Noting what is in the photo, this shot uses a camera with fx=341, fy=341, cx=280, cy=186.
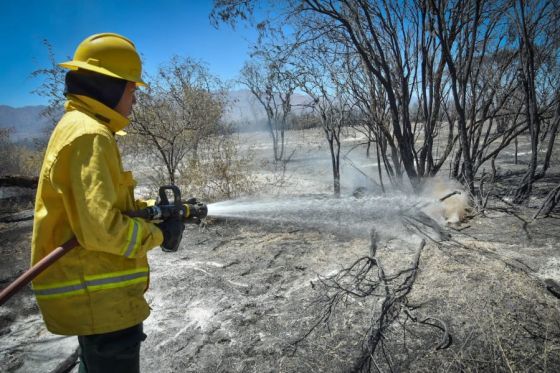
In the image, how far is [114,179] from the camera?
1.47 metres

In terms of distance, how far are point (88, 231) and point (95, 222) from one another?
5cm

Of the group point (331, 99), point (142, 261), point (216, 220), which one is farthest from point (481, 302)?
point (331, 99)

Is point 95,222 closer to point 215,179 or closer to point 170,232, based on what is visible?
point 170,232

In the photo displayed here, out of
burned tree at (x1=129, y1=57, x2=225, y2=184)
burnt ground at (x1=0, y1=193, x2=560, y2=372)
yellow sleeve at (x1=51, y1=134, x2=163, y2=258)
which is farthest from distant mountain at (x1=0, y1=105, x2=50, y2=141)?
yellow sleeve at (x1=51, y1=134, x2=163, y2=258)

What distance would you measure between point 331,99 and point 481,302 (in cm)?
536

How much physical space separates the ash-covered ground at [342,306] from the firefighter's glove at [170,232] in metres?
1.26

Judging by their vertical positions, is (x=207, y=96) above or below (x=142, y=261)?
above

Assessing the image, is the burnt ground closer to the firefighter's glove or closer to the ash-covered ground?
the ash-covered ground

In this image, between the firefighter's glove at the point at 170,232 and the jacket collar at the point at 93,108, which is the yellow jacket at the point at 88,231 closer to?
→ the jacket collar at the point at 93,108

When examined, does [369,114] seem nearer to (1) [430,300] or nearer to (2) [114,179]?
(1) [430,300]

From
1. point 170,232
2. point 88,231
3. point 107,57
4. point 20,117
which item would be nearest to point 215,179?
point 170,232

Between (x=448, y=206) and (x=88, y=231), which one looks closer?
(x=88, y=231)

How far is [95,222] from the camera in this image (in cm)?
132

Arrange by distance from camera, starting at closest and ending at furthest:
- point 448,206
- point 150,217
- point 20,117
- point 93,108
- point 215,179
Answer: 1. point 93,108
2. point 150,217
3. point 448,206
4. point 215,179
5. point 20,117
